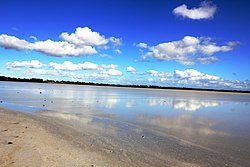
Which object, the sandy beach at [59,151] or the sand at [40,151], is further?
the sandy beach at [59,151]

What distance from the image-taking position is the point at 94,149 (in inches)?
317

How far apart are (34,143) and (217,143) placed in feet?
23.3

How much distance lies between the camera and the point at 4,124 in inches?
430

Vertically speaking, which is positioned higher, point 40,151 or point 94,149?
point 40,151

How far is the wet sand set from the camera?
6.73 meters

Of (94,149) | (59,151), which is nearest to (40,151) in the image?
(59,151)

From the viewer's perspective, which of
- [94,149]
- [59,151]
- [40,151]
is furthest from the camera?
[94,149]

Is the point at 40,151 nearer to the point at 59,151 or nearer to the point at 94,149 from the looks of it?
the point at 59,151

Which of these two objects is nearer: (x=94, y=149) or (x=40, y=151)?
(x=40, y=151)

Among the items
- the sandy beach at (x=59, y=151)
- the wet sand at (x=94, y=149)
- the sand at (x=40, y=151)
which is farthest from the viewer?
the wet sand at (x=94, y=149)

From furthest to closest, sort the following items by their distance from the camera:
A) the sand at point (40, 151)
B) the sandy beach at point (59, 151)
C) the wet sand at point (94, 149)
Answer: the wet sand at point (94, 149)
the sandy beach at point (59, 151)
the sand at point (40, 151)

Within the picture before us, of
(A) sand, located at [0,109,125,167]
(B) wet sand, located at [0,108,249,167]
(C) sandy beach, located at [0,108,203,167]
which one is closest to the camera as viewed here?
(A) sand, located at [0,109,125,167]

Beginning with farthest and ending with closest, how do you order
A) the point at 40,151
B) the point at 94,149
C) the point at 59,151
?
the point at 94,149 → the point at 59,151 → the point at 40,151

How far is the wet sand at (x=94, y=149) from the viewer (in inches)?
265
